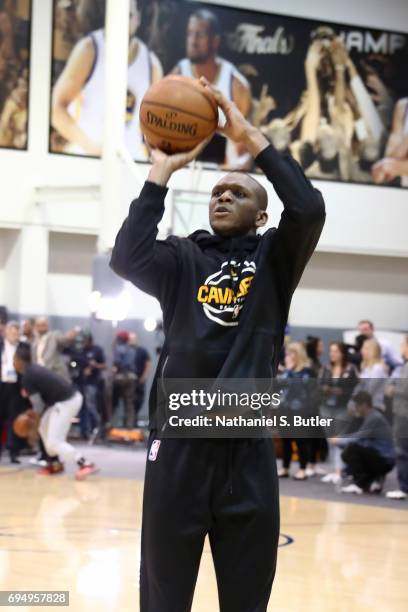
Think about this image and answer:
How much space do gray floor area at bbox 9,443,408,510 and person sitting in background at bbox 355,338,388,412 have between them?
1.09 m

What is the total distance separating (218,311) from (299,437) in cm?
884

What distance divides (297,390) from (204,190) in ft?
21.4

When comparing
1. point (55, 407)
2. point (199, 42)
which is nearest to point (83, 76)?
point (199, 42)

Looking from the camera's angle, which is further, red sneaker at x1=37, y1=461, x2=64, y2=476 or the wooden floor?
red sneaker at x1=37, y1=461, x2=64, y2=476

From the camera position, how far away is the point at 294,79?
Answer: 18578 mm

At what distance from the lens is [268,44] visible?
18406mm

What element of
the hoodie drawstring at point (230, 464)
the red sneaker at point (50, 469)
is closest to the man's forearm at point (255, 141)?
the hoodie drawstring at point (230, 464)

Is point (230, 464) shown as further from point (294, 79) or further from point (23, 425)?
point (294, 79)

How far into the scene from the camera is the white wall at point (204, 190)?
56.2ft

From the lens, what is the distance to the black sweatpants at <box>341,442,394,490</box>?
10.6 m

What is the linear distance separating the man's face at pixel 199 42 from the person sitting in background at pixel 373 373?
329 inches

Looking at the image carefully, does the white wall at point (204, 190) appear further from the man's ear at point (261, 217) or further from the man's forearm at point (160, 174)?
the man's forearm at point (160, 174)

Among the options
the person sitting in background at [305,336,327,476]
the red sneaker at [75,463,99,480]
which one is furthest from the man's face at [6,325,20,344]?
the person sitting in background at [305,336,327,476]

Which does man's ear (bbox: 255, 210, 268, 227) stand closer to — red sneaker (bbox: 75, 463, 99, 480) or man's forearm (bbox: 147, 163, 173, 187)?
man's forearm (bbox: 147, 163, 173, 187)
